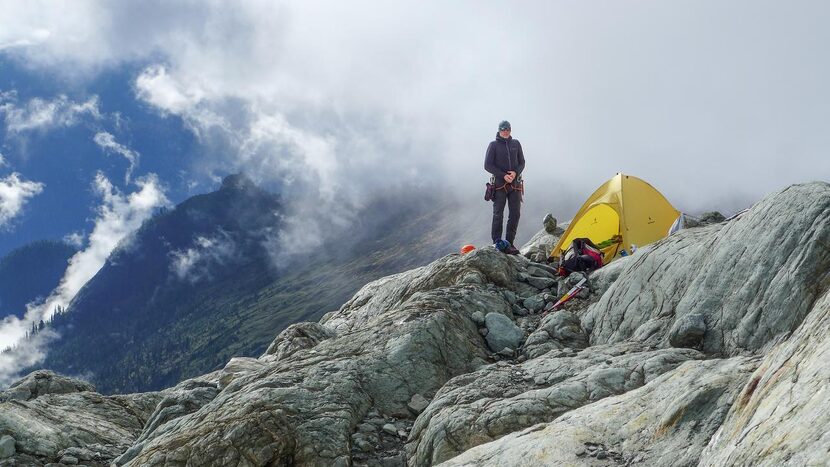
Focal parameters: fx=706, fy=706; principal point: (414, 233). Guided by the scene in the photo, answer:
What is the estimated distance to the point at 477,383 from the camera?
15656mm

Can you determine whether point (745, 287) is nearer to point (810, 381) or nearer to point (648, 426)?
point (648, 426)

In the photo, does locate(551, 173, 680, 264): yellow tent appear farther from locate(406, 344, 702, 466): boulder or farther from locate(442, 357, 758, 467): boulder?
locate(442, 357, 758, 467): boulder

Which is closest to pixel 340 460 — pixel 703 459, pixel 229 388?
pixel 229 388

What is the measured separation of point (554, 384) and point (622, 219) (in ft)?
60.2

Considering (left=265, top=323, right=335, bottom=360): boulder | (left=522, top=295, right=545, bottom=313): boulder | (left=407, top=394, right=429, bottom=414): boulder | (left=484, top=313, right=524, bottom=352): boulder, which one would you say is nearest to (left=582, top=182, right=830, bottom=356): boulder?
(left=484, top=313, right=524, bottom=352): boulder

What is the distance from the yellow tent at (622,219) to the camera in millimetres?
31531

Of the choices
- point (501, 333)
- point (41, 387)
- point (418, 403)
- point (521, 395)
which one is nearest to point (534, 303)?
point (501, 333)

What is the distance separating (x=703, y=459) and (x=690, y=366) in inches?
117

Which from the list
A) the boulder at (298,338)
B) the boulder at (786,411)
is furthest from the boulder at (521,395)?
the boulder at (298,338)

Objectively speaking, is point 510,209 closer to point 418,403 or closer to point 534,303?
point 534,303

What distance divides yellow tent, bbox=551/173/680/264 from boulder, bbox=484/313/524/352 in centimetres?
1046

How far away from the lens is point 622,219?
31688mm

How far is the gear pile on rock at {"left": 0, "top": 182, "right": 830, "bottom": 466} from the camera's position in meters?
9.13

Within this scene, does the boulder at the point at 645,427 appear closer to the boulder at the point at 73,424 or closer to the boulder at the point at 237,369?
the boulder at the point at 237,369
